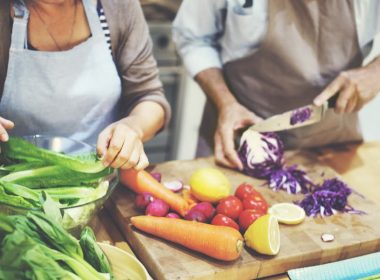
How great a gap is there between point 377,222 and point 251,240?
0.44 m

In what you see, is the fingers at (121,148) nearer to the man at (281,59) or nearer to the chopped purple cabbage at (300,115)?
the man at (281,59)

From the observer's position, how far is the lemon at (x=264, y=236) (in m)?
1.30

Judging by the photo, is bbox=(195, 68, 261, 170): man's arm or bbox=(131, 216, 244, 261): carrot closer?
bbox=(131, 216, 244, 261): carrot

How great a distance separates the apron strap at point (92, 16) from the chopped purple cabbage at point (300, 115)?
2.26 ft

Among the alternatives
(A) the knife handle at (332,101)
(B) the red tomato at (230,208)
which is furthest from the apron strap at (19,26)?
(A) the knife handle at (332,101)

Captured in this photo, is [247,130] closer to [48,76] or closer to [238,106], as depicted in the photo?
[238,106]

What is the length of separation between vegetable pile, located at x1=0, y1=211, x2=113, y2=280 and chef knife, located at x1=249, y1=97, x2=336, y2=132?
0.84 meters

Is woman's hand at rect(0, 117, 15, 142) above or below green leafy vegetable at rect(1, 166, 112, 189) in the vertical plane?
above

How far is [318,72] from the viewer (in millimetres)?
1898

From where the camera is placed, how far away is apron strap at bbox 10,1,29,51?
1438 mm

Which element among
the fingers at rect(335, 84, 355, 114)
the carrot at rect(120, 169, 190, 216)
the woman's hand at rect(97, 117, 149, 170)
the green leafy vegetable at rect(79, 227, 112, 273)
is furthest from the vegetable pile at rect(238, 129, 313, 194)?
the green leafy vegetable at rect(79, 227, 112, 273)

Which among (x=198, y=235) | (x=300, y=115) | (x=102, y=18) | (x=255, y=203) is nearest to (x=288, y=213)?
(x=255, y=203)

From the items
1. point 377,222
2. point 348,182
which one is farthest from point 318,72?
point 377,222

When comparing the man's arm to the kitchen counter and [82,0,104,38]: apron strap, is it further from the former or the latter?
[82,0,104,38]: apron strap
